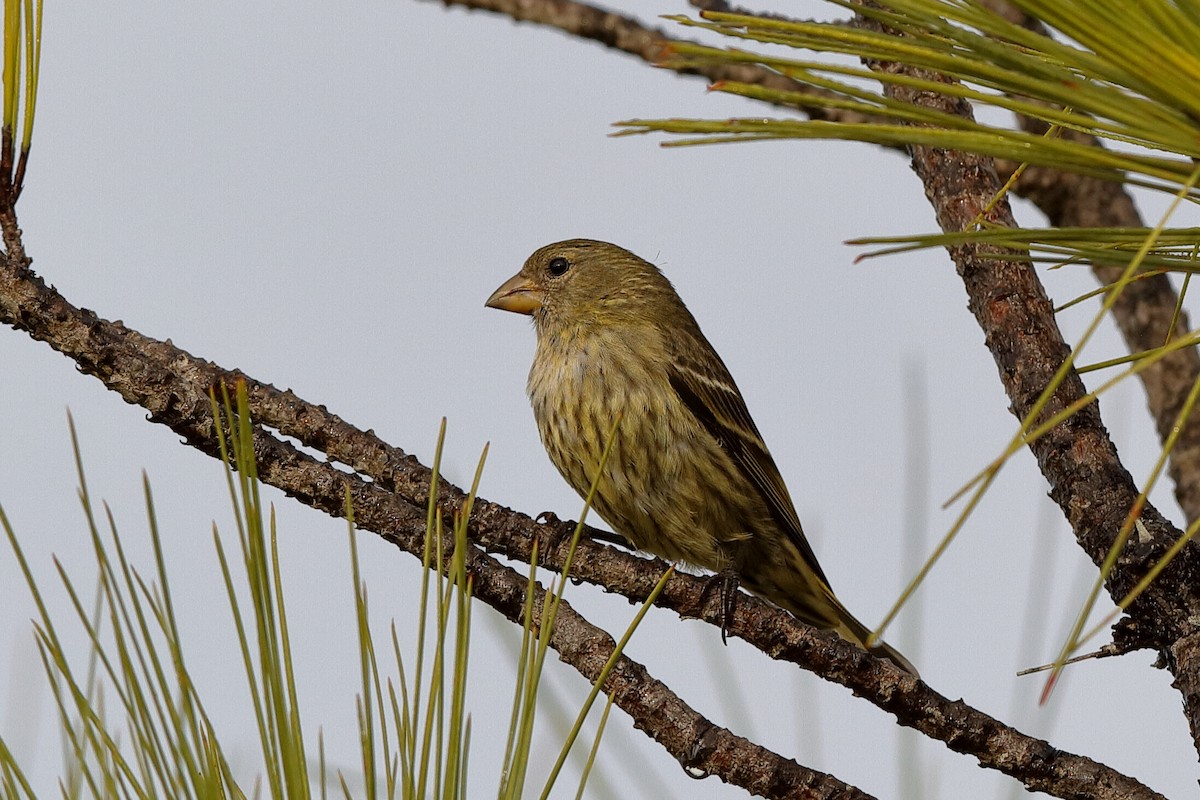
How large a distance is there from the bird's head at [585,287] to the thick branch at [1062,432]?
280cm

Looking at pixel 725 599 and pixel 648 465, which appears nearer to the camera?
pixel 725 599

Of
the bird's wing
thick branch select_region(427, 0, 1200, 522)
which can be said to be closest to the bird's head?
the bird's wing

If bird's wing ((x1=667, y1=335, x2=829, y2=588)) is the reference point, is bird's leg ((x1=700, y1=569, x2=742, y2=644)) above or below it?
below

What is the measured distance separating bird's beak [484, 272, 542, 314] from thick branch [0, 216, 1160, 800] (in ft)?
11.8

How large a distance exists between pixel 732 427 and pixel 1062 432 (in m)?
2.98

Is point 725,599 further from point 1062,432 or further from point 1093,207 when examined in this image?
point 1093,207

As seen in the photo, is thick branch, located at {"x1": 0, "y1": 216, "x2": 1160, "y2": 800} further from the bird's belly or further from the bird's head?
the bird's head

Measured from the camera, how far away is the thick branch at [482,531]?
218 centimetres

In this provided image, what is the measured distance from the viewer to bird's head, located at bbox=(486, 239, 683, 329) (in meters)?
5.89

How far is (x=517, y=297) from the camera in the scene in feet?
20.3

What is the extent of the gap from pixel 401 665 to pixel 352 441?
29.7 inches

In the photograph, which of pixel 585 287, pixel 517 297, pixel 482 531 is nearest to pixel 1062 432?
pixel 482 531

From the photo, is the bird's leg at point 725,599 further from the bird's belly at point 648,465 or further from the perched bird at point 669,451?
the bird's belly at point 648,465

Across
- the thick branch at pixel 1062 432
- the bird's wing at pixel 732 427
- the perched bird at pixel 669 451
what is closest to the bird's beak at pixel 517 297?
the perched bird at pixel 669 451
